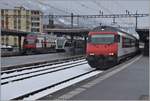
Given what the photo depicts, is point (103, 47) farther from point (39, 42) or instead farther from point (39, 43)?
point (39, 43)

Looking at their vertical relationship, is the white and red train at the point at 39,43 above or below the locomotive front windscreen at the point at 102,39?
below

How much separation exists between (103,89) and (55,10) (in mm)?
40947

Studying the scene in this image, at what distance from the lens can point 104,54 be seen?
93.4 feet

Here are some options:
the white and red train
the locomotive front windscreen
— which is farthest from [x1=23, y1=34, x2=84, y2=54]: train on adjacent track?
the locomotive front windscreen

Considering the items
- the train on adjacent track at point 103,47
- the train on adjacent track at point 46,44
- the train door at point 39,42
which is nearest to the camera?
the train on adjacent track at point 103,47

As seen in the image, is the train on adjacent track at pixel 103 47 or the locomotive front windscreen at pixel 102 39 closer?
the train on adjacent track at pixel 103 47

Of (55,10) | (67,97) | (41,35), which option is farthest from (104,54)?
(41,35)

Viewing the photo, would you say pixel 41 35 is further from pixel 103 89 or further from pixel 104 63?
pixel 103 89

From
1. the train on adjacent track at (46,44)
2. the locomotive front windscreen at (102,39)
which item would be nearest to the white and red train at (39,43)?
the train on adjacent track at (46,44)

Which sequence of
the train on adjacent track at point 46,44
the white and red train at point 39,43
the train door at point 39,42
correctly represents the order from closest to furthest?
the white and red train at point 39,43
the train on adjacent track at point 46,44
the train door at point 39,42

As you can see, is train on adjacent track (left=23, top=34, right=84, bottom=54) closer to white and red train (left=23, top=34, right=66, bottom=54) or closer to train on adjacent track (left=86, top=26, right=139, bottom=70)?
white and red train (left=23, top=34, right=66, bottom=54)

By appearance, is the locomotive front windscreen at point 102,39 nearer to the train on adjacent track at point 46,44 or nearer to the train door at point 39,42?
the train on adjacent track at point 46,44

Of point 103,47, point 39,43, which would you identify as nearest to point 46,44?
point 39,43

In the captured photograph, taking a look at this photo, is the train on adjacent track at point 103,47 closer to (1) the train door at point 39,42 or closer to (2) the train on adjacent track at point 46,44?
(2) the train on adjacent track at point 46,44
